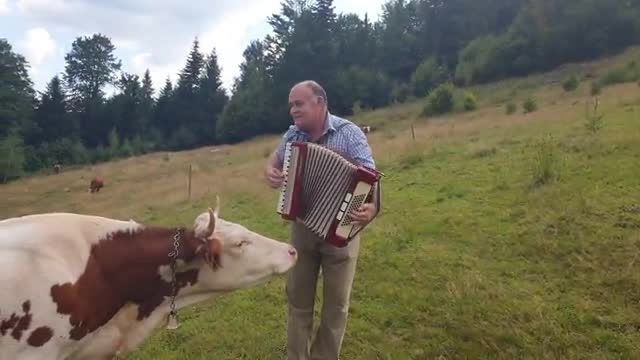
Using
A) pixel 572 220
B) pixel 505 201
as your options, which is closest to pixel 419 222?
pixel 505 201

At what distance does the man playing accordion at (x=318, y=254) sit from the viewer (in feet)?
14.1

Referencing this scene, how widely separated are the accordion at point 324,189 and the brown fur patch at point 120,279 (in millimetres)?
784

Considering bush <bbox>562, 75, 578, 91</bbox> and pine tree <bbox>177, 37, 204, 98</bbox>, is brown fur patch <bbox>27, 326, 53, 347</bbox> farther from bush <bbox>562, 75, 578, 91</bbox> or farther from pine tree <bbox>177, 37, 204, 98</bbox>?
pine tree <bbox>177, 37, 204, 98</bbox>

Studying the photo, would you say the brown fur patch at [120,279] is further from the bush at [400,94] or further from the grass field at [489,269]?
the bush at [400,94]

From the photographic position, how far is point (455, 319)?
5.24 metres

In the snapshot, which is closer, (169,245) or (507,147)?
(169,245)

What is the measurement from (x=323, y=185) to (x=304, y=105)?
1.91 feet

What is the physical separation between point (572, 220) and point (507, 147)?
5.19 m

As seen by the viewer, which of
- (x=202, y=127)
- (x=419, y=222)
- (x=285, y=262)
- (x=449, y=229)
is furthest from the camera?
(x=202, y=127)

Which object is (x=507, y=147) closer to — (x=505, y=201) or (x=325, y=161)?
(x=505, y=201)

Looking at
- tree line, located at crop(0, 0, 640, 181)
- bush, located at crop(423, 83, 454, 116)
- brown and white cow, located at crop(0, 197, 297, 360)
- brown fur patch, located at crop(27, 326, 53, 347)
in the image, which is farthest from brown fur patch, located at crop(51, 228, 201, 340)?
tree line, located at crop(0, 0, 640, 181)

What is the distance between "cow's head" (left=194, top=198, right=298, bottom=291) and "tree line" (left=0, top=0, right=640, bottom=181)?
38438 millimetres

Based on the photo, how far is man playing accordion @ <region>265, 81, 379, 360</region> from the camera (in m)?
4.30

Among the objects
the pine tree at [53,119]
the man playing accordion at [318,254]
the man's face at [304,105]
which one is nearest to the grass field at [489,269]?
the man playing accordion at [318,254]
